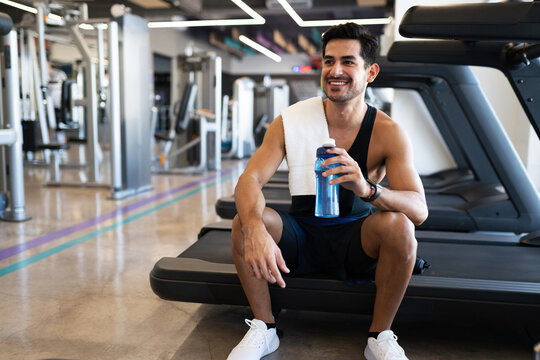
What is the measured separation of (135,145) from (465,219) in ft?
11.1

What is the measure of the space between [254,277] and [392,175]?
1.89 ft

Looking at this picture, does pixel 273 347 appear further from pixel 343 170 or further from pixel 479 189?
pixel 479 189

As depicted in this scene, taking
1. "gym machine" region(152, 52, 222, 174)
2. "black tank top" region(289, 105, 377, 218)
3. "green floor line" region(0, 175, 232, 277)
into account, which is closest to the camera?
"black tank top" region(289, 105, 377, 218)

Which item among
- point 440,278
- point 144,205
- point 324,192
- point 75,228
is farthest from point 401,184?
point 144,205

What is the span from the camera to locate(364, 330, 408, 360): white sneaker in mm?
1566

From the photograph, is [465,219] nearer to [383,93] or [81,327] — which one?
[81,327]

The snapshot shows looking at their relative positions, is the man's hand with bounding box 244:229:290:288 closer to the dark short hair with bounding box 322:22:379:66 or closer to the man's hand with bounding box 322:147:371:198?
the man's hand with bounding box 322:147:371:198

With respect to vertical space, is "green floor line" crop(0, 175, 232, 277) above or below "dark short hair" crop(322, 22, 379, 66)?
below

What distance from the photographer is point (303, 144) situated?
178cm

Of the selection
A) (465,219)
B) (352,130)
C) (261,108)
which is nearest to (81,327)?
(352,130)

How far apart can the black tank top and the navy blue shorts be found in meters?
0.04

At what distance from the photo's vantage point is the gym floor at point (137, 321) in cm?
174

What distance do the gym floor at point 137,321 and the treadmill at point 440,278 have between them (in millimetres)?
74

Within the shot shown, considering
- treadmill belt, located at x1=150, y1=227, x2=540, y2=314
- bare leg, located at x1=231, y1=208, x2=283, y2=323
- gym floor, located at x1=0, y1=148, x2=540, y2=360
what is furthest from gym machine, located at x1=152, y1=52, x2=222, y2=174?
bare leg, located at x1=231, y1=208, x2=283, y2=323
